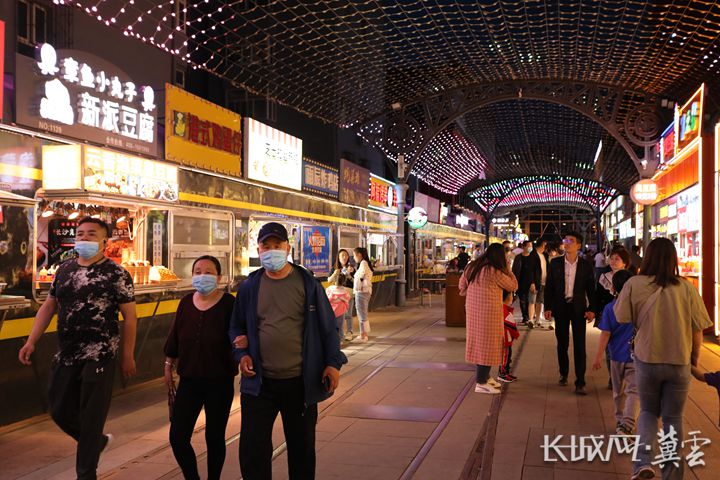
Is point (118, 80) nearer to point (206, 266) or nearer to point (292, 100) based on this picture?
point (206, 266)

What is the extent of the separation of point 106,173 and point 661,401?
18.6ft

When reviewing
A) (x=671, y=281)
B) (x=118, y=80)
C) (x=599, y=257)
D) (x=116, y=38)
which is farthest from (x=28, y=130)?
(x=599, y=257)

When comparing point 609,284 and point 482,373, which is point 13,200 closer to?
point 482,373

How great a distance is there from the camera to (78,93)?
720 centimetres

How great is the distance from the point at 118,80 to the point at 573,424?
5731 millimetres

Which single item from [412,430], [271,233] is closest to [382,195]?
[412,430]

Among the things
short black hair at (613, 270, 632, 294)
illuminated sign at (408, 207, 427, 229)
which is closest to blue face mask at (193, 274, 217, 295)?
short black hair at (613, 270, 632, 294)

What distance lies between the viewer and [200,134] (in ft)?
31.6

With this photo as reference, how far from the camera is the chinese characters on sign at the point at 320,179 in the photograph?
13.8 metres

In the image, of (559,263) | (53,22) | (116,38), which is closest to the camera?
(559,263)

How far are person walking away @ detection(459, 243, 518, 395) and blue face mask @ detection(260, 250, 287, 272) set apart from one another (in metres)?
4.24

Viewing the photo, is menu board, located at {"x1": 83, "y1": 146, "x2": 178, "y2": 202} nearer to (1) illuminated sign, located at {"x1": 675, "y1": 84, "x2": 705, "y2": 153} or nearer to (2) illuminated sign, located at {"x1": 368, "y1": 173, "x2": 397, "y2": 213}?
(1) illuminated sign, located at {"x1": 675, "y1": 84, "x2": 705, "y2": 153}

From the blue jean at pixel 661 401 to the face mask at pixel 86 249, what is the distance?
3526 millimetres

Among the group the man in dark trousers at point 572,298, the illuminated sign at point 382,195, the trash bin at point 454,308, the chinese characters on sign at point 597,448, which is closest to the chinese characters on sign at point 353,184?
the illuminated sign at point 382,195
